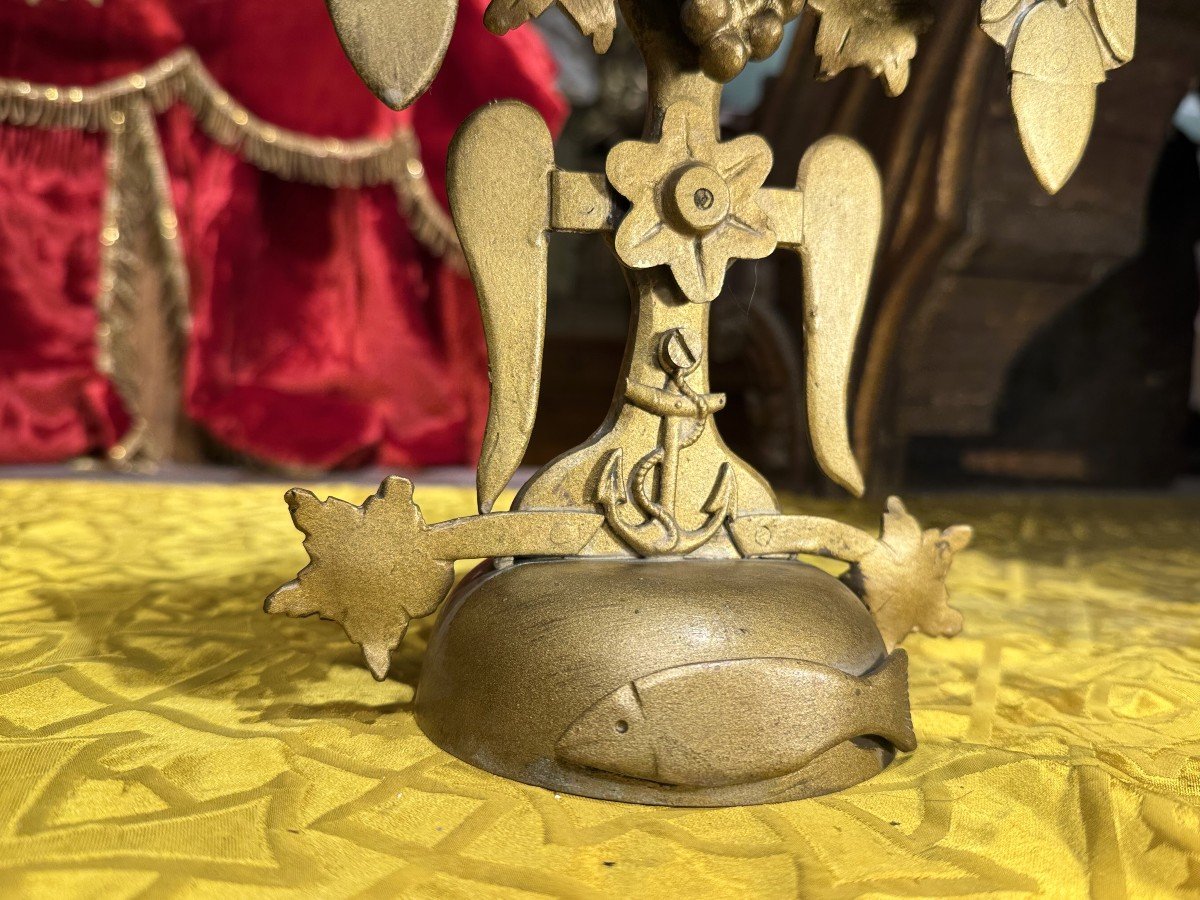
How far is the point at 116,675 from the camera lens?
2.62 feet

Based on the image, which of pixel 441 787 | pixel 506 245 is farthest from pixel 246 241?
pixel 441 787

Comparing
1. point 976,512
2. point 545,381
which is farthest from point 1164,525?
point 545,381

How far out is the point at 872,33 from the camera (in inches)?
30.2

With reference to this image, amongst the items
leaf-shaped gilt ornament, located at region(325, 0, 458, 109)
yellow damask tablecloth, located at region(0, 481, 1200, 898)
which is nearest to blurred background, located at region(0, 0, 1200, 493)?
yellow damask tablecloth, located at region(0, 481, 1200, 898)

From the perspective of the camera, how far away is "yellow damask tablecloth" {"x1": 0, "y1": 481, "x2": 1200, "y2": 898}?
0.52 meters

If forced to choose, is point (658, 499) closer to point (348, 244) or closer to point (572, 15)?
point (572, 15)

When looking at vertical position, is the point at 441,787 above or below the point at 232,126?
below

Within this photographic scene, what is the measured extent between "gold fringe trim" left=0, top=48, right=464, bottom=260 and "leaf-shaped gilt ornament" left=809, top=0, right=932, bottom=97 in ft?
4.46

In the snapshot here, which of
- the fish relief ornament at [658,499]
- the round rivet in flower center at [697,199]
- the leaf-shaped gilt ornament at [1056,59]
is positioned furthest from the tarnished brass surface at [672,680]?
the leaf-shaped gilt ornament at [1056,59]

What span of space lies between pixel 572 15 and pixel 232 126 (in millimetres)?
1617

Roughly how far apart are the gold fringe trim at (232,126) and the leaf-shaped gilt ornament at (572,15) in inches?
54.5

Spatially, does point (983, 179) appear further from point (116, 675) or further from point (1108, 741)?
point (116, 675)

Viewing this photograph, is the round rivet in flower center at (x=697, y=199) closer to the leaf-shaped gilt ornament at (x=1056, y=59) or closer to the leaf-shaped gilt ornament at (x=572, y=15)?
the leaf-shaped gilt ornament at (x=572, y=15)

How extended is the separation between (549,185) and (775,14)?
204mm
